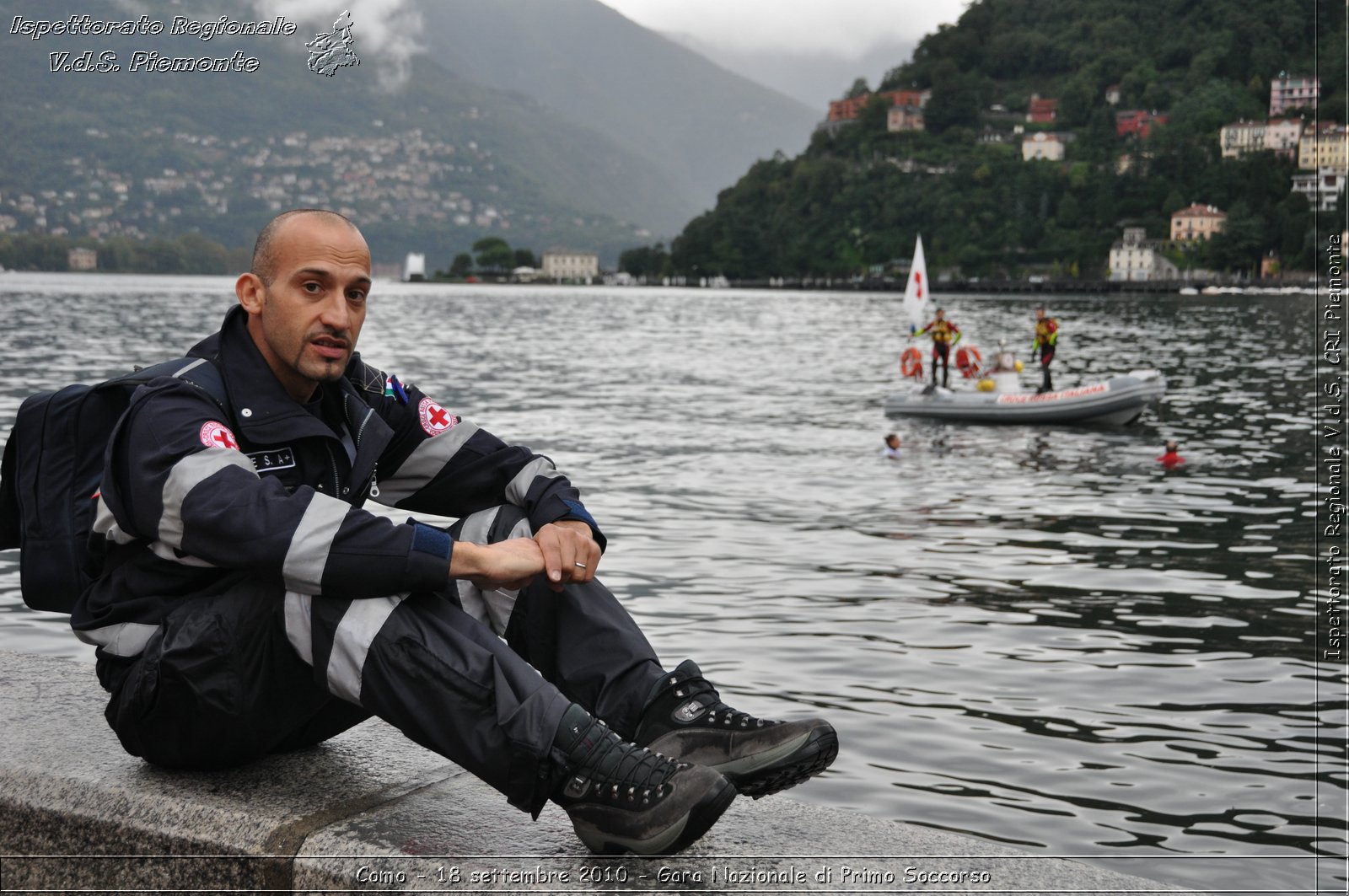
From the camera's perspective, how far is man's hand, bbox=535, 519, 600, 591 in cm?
324

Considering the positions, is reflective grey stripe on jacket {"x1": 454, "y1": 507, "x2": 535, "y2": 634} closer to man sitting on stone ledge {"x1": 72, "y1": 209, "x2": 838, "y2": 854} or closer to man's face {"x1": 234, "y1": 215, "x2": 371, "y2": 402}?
man sitting on stone ledge {"x1": 72, "y1": 209, "x2": 838, "y2": 854}

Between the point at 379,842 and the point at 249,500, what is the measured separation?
0.79 meters

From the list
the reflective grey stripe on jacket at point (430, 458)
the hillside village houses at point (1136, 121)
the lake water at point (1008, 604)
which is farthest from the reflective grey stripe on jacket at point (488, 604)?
the hillside village houses at point (1136, 121)

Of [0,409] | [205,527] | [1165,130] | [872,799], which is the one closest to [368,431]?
[205,527]

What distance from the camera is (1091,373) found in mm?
36656

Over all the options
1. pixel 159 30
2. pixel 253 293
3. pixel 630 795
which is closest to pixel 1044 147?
pixel 159 30

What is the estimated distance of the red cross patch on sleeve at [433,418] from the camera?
372cm

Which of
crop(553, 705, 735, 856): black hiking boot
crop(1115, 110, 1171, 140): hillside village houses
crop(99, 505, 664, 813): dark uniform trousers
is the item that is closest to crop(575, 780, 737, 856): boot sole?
crop(553, 705, 735, 856): black hiking boot

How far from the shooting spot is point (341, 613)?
2.93 m

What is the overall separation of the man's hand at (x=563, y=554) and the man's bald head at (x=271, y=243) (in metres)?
0.85

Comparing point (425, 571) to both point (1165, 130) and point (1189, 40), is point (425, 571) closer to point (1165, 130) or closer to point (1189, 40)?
point (1165, 130)

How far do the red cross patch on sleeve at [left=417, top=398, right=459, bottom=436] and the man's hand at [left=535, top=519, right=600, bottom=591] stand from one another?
1.84 feet

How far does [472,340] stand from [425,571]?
51.3 meters

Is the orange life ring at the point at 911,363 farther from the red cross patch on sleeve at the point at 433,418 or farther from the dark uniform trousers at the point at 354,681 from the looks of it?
the dark uniform trousers at the point at 354,681
